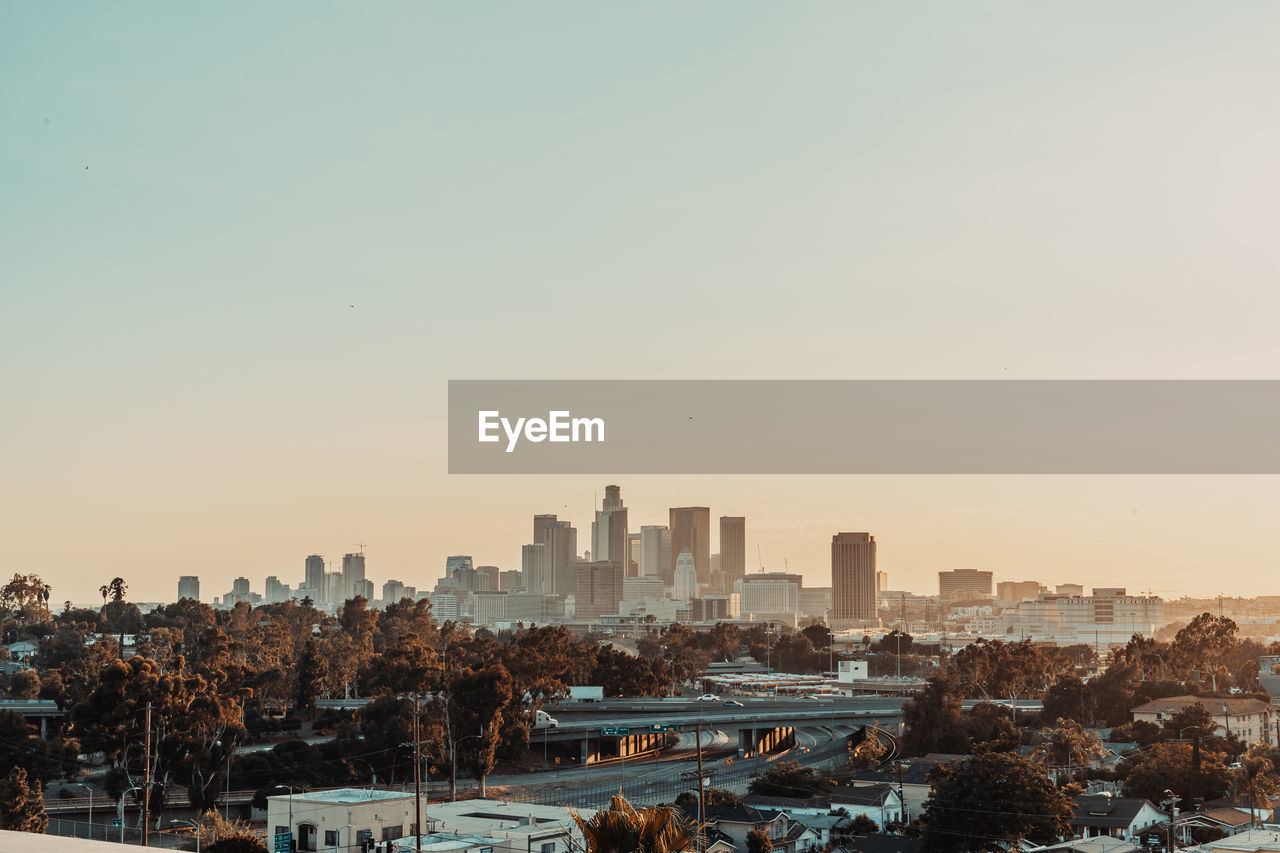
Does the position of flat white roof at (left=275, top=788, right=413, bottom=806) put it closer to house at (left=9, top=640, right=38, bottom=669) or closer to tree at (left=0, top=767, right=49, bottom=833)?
tree at (left=0, top=767, right=49, bottom=833)

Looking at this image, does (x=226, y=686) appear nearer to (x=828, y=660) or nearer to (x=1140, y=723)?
(x=1140, y=723)

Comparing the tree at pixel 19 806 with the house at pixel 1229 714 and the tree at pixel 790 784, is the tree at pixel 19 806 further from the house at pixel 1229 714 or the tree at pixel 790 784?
the house at pixel 1229 714

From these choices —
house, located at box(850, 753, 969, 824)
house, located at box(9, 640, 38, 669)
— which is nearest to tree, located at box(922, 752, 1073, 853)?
house, located at box(850, 753, 969, 824)

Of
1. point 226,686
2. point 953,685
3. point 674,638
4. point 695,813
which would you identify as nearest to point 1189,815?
point 695,813

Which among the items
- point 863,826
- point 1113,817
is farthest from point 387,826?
point 1113,817

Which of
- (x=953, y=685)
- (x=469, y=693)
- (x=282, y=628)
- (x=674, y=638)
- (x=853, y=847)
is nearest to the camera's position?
(x=853, y=847)

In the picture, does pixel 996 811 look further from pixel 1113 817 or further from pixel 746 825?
pixel 746 825
